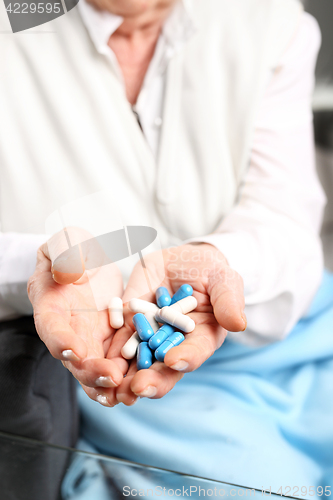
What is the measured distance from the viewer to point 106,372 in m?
0.21

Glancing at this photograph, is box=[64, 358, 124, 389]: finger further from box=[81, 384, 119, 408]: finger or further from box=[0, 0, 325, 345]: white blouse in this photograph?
box=[0, 0, 325, 345]: white blouse

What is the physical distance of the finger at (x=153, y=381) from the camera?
212mm

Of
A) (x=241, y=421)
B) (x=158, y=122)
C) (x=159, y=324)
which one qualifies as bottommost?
(x=241, y=421)

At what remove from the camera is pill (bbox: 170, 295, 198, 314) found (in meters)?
0.28

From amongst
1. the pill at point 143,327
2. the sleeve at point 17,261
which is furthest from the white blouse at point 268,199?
the pill at point 143,327

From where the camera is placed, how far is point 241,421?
0.34 meters

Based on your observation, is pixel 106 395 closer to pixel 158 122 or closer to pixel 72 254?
pixel 72 254

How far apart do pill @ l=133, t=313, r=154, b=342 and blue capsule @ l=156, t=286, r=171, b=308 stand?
0.07 feet

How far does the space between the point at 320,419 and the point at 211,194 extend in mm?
252

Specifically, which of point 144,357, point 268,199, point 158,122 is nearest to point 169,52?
point 158,122

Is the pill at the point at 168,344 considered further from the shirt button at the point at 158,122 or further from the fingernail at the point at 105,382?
the shirt button at the point at 158,122

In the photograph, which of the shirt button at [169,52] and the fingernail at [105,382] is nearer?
the fingernail at [105,382]

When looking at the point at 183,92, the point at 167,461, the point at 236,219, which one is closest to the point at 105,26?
the point at 183,92

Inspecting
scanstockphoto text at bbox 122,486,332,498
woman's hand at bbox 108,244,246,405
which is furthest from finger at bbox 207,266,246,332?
scanstockphoto text at bbox 122,486,332,498
